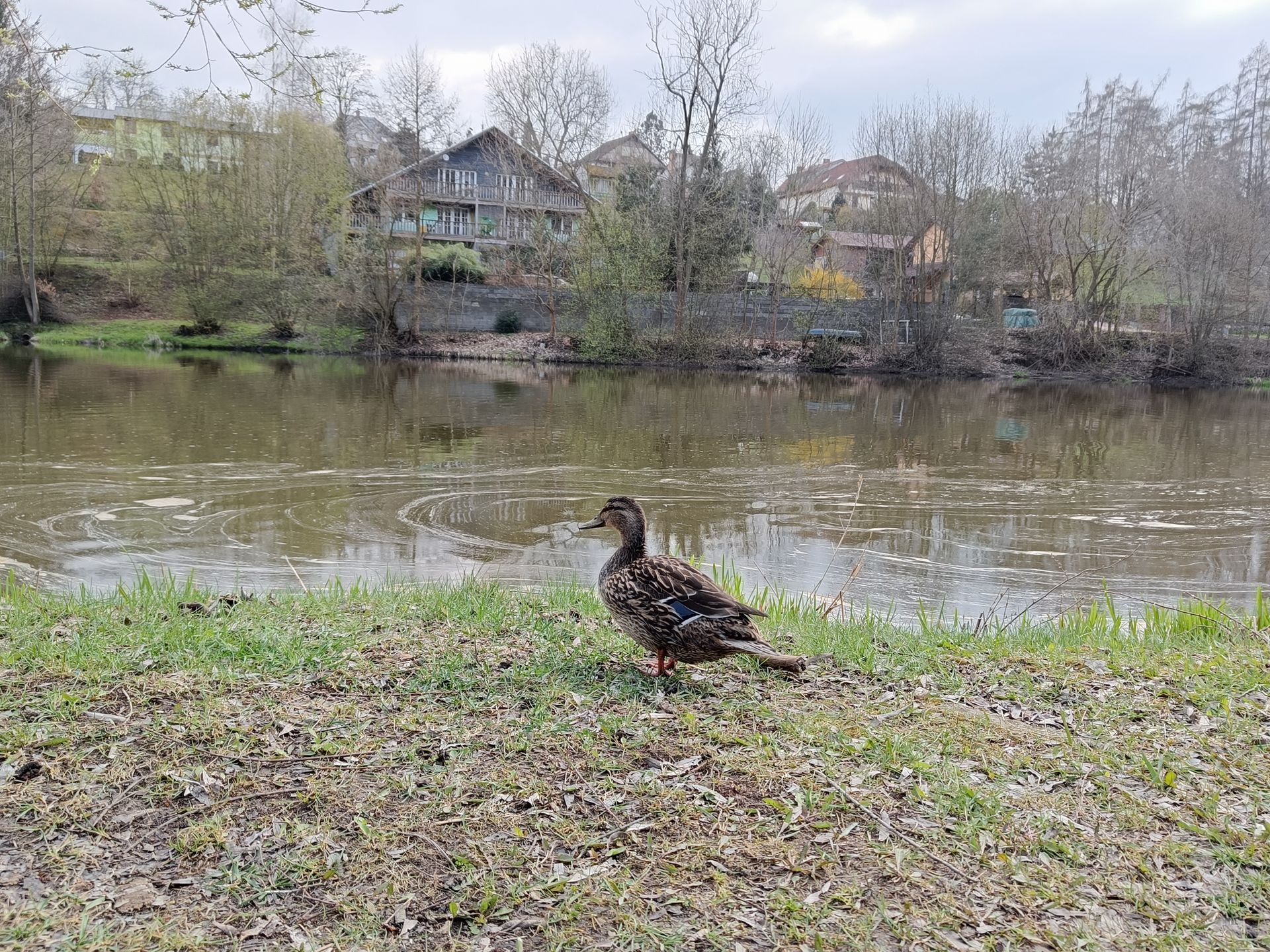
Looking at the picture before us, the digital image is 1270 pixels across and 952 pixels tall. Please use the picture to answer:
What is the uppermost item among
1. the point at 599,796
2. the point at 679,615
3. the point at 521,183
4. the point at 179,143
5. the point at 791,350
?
the point at 179,143

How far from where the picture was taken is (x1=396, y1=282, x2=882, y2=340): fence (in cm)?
4334

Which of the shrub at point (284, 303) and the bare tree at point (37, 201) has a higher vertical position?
the bare tree at point (37, 201)

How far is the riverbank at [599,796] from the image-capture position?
277 cm

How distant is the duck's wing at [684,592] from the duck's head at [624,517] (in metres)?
0.51

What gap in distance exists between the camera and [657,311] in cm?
4341

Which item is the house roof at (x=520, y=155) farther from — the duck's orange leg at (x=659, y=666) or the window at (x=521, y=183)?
the duck's orange leg at (x=659, y=666)

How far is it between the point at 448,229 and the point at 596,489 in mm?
47351

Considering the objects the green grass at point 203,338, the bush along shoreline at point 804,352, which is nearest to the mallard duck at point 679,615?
the bush along shoreline at point 804,352

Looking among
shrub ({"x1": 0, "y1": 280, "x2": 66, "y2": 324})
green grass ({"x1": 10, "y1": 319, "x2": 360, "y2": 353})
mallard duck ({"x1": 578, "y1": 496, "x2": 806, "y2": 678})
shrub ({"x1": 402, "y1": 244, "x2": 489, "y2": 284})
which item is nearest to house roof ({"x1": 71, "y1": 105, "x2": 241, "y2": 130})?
→ shrub ({"x1": 0, "y1": 280, "x2": 66, "y2": 324})

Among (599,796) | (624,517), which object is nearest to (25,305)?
(624,517)

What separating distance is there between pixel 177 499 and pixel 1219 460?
19219 mm

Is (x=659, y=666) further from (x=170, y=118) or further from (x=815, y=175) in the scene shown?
(x=170, y=118)

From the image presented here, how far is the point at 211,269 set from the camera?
43.7 metres

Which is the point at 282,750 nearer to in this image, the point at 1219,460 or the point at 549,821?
the point at 549,821
